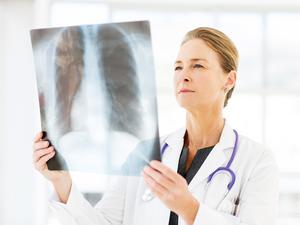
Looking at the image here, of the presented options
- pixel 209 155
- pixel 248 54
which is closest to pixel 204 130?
pixel 209 155

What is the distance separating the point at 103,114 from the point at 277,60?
315cm

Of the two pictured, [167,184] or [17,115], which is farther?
[17,115]

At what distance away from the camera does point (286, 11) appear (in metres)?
3.93

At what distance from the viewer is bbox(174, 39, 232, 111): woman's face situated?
113cm

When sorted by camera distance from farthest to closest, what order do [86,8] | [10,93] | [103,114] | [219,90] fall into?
[86,8]
[10,93]
[219,90]
[103,114]

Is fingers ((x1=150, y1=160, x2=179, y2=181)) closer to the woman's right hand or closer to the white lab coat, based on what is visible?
the white lab coat

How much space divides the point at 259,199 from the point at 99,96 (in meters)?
0.44

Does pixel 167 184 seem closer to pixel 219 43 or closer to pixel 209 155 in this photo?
pixel 209 155

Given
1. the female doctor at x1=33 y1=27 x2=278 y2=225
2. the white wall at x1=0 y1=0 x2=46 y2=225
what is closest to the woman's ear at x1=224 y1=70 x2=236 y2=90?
the female doctor at x1=33 y1=27 x2=278 y2=225

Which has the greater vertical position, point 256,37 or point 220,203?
point 256,37

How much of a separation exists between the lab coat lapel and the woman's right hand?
312 mm

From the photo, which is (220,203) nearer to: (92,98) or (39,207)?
(92,98)

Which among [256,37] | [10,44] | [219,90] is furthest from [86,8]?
[219,90]

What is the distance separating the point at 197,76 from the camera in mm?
1154
